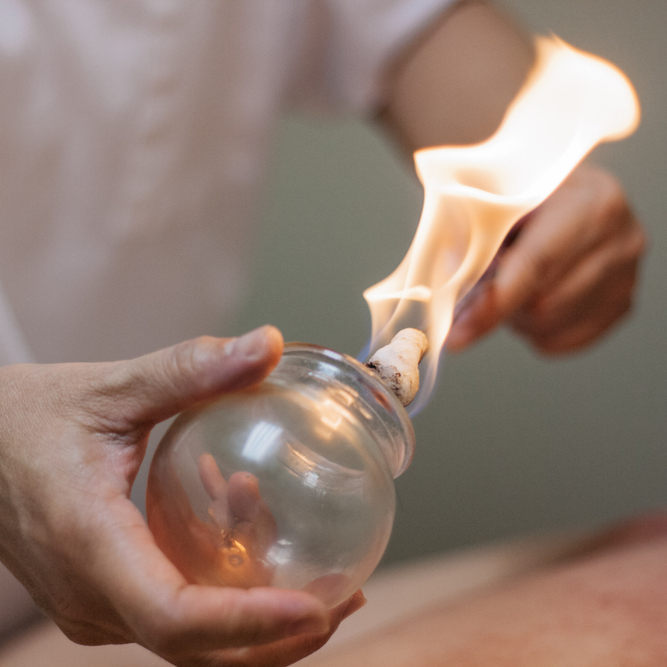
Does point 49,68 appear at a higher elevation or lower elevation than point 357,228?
higher

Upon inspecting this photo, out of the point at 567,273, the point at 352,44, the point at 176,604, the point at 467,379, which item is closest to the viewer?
the point at 176,604

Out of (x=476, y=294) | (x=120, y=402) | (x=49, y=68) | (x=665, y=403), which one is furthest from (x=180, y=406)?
(x=665, y=403)

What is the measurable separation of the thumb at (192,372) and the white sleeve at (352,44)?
1.48 ft

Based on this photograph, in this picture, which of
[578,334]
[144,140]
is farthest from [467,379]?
[144,140]

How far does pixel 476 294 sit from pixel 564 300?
0.09 meters

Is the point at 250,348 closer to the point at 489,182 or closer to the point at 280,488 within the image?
the point at 280,488

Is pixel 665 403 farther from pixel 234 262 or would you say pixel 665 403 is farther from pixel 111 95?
pixel 111 95

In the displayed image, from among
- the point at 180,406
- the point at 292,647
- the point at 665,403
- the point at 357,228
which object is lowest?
the point at 665,403

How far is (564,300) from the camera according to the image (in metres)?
0.57

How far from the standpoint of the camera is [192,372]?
0.96ft

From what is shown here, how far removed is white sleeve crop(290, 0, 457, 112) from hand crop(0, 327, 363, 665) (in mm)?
453

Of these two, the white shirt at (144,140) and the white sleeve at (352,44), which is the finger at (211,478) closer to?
the white shirt at (144,140)

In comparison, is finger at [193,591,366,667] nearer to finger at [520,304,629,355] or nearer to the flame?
the flame

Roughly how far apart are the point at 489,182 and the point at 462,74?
0.20m
